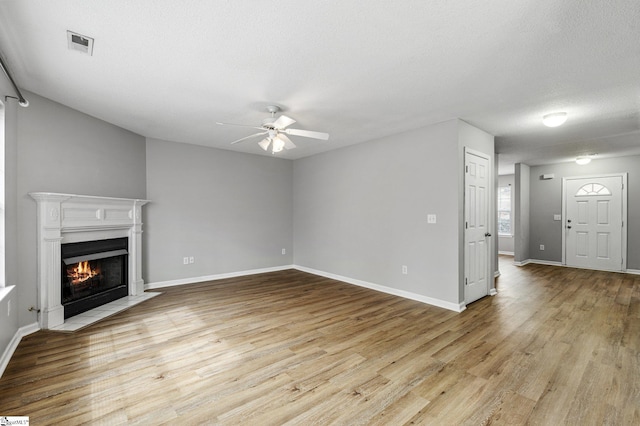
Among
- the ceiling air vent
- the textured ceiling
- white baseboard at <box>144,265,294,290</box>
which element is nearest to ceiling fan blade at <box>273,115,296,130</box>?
the textured ceiling

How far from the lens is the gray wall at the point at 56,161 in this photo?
9.71 ft

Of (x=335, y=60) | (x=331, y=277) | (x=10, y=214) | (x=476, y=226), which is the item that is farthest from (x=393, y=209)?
(x=10, y=214)

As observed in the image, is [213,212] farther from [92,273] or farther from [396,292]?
[396,292]

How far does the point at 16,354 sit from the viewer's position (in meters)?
2.55

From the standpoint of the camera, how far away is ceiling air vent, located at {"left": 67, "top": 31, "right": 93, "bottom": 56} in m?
2.01

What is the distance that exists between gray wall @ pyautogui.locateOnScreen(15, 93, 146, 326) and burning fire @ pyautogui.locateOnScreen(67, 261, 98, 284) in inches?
18.3

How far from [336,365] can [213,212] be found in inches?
159

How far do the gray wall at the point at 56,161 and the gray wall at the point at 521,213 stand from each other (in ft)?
27.7

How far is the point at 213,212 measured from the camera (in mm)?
5488

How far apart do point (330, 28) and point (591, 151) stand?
6660mm

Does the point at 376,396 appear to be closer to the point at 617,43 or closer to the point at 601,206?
the point at 617,43

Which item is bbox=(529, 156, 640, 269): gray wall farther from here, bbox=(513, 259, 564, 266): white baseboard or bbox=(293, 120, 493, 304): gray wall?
bbox=(293, 120, 493, 304): gray wall

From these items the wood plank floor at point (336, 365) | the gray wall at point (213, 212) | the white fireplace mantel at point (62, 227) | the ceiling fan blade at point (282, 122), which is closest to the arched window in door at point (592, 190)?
the wood plank floor at point (336, 365)

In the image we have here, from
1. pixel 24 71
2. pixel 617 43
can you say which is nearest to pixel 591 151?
pixel 617 43
